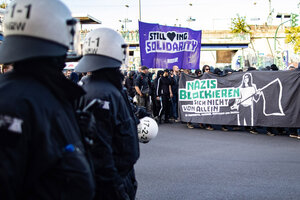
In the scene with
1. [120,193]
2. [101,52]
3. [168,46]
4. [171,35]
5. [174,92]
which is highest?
[171,35]

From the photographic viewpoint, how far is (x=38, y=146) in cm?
165

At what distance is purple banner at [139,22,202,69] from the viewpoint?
12.2m

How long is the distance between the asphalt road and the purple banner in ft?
8.59

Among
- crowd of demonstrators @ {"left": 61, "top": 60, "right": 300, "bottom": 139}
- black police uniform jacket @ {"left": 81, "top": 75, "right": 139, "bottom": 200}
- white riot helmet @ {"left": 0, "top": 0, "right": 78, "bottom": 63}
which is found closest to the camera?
white riot helmet @ {"left": 0, "top": 0, "right": 78, "bottom": 63}

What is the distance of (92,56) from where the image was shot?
3088mm

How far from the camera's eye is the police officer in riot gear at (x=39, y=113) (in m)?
1.58

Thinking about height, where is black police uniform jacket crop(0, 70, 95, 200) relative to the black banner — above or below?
above

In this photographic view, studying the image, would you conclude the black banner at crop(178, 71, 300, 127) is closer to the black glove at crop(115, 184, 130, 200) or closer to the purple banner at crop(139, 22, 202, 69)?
the purple banner at crop(139, 22, 202, 69)

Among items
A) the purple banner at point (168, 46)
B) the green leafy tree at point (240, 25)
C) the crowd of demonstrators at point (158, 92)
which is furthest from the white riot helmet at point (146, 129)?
the green leafy tree at point (240, 25)

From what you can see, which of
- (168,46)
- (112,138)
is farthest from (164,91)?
(112,138)

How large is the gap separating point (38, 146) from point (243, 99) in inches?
436

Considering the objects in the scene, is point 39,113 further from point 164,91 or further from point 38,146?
point 164,91

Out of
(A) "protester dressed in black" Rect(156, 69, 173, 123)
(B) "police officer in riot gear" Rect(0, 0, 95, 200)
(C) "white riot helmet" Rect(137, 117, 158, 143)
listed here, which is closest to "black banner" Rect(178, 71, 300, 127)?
(A) "protester dressed in black" Rect(156, 69, 173, 123)

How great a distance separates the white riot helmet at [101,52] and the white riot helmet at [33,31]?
1080 mm
